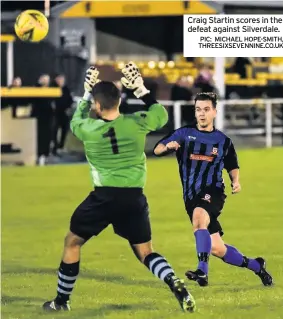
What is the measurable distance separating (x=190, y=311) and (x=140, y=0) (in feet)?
62.9

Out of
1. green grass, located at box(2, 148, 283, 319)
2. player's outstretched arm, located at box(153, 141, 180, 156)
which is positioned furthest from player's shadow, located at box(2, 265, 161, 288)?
player's outstretched arm, located at box(153, 141, 180, 156)

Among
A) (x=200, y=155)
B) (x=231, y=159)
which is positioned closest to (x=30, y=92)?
(x=231, y=159)

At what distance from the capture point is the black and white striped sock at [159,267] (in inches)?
338

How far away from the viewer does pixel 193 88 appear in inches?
1148

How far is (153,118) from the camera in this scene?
8.56m

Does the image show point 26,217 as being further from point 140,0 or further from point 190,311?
point 140,0

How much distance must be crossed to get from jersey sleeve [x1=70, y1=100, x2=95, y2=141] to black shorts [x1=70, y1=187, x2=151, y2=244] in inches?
16.6

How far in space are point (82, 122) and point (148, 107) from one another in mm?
506

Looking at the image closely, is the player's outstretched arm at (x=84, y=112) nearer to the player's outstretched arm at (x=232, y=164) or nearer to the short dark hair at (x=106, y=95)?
the short dark hair at (x=106, y=95)

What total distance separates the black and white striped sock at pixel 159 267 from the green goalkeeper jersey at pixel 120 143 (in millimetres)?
534

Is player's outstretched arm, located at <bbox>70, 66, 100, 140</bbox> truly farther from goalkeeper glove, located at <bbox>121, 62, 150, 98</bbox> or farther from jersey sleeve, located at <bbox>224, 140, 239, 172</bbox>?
jersey sleeve, located at <bbox>224, 140, 239, 172</bbox>

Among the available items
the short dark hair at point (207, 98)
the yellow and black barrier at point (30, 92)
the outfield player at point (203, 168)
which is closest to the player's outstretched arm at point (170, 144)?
the outfield player at point (203, 168)

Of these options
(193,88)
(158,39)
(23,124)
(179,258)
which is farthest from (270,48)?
(158,39)
